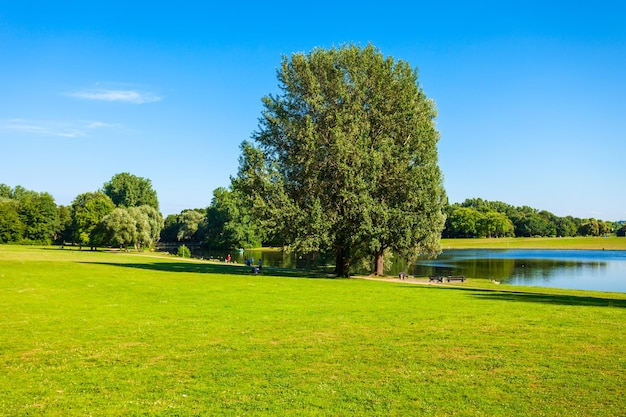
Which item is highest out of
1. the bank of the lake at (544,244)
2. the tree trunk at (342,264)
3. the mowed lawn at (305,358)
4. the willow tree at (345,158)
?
the willow tree at (345,158)

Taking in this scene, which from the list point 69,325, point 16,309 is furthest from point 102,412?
point 16,309

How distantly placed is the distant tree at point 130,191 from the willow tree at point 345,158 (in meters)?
140

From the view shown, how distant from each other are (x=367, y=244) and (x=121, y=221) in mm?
75222

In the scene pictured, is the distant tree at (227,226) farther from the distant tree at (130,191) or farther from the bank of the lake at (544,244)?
the bank of the lake at (544,244)

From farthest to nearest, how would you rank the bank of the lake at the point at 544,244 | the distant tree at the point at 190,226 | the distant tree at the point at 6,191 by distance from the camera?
the distant tree at the point at 6,191 → the bank of the lake at the point at 544,244 → the distant tree at the point at 190,226

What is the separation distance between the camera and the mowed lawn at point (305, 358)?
32.1 ft

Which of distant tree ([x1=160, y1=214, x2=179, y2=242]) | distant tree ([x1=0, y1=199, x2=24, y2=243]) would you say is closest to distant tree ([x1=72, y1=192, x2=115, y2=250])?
distant tree ([x1=0, y1=199, x2=24, y2=243])

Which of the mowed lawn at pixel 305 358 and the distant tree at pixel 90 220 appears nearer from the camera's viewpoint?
the mowed lawn at pixel 305 358

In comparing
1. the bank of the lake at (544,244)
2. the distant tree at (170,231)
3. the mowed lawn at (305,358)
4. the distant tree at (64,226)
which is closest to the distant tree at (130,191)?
the distant tree at (170,231)

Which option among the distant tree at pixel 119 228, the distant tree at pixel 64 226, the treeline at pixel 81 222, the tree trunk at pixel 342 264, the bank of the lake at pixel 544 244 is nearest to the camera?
the tree trunk at pixel 342 264

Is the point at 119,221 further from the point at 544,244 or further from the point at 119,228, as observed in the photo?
the point at 544,244

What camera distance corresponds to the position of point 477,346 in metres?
14.4

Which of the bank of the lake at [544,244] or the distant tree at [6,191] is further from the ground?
the distant tree at [6,191]

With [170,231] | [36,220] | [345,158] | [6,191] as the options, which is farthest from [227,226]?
[6,191]
